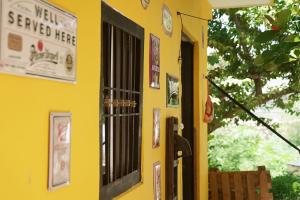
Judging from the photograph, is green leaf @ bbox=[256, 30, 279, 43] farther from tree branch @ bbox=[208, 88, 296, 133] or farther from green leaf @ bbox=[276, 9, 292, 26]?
tree branch @ bbox=[208, 88, 296, 133]

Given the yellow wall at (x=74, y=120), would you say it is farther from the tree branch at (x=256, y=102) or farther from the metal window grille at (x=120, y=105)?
the tree branch at (x=256, y=102)

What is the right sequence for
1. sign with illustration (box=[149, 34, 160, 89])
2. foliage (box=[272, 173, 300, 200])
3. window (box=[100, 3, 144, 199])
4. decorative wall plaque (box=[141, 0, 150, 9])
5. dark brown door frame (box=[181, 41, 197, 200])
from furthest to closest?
foliage (box=[272, 173, 300, 200])
dark brown door frame (box=[181, 41, 197, 200])
sign with illustration (box=[149, 34, 160, 89])
decorative wall plaque (box=[141, 0, 150, 9])
window (box=[100, 3, 144, 199])

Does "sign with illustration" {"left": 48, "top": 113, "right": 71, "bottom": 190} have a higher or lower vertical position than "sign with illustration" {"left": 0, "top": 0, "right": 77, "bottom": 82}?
lower

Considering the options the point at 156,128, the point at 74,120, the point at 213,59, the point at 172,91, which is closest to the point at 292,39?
the point at 74,120

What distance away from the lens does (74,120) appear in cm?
160

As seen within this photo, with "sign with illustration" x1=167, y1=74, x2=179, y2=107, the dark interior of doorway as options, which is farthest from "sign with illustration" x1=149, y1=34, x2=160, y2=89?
the dark interior of doorway

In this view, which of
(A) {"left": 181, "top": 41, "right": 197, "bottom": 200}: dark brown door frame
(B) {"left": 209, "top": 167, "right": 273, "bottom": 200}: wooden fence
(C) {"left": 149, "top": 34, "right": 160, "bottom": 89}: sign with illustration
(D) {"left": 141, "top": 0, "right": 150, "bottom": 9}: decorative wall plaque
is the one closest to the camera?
(D) {"left": 141, "top": 0, "right": 150, "bottom": 9}: decorative wall plaque

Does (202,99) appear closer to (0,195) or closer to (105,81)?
(105,81)

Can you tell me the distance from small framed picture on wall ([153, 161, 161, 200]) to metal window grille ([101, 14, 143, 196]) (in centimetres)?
37

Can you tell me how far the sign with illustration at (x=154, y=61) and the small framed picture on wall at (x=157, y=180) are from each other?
0.50 metres

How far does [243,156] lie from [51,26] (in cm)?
853

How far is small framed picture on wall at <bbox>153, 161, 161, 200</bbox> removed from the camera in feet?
9.15

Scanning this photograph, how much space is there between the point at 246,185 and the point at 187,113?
1.09m

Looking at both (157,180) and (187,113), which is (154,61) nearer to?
(157,180)
